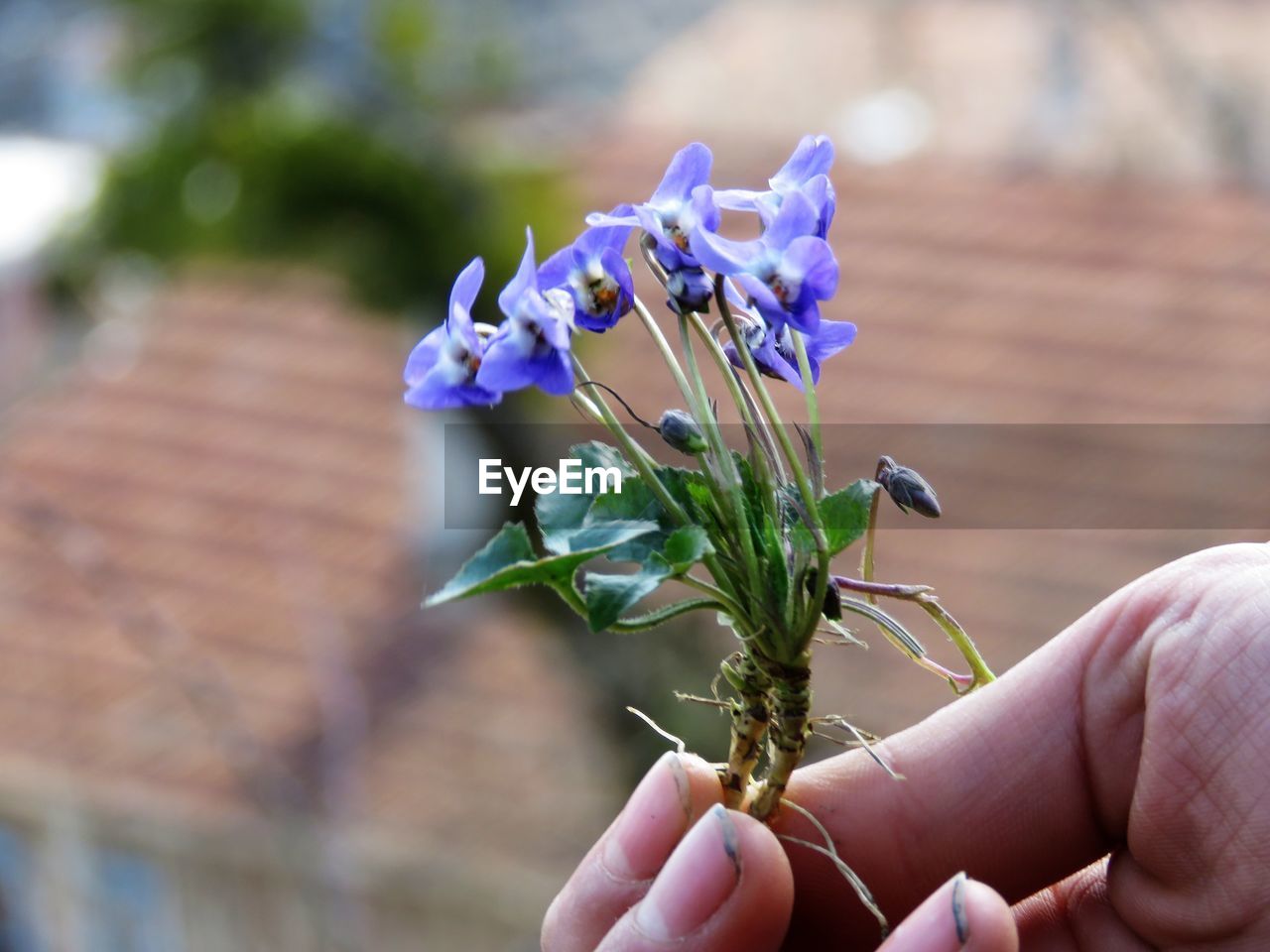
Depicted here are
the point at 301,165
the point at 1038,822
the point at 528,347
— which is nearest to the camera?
Result: the point at 528,347

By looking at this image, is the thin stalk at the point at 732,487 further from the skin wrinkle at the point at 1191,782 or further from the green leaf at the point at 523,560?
the skin wrinkle at the point at 1191,782

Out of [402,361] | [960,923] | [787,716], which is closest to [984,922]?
[960,923]

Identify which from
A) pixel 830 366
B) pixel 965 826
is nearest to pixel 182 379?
pixel 830 366

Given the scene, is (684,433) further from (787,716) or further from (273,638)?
(273,638)

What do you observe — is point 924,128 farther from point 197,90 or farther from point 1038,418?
point 197,90

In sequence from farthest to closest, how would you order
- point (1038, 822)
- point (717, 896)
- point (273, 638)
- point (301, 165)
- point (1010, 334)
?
point (1010, 334) < point (273, 638) < point (301, 165) < point (1038, 822) < point (717, 896)
